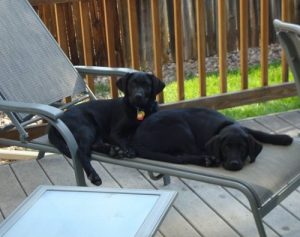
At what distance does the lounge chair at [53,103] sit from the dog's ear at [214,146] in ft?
0.31

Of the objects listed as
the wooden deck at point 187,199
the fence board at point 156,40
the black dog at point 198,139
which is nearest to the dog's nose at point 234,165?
the black dog at point 198,139

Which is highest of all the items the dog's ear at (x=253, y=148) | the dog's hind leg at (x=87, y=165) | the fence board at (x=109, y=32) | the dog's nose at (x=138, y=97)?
the fence board at (x=109, y=32)

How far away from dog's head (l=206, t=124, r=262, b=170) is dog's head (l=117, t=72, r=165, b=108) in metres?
0.57

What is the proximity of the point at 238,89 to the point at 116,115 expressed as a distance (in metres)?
2.19

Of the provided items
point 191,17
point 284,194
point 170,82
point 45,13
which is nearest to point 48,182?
point 45,13

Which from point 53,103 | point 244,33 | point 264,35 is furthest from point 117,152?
point 264,35

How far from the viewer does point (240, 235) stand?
9.68 feet

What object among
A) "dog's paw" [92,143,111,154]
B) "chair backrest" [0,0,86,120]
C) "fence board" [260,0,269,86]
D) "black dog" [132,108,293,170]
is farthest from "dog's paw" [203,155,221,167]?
"fence board" [260,0,269,86]

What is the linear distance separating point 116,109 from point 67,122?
1.09 feet

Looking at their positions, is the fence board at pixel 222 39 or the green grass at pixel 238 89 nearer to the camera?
the fence board at pixel 222 39

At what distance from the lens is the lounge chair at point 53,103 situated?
2.54m

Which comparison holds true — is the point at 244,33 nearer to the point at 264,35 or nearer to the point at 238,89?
the point at 264,35

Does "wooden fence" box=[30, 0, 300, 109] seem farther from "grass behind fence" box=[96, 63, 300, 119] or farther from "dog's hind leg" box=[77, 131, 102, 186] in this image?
"dog's hind leg" box=[77, 131, 102, 186]

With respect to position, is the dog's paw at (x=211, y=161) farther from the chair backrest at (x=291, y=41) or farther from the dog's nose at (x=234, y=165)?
the chair backrest at (x=291, y=41)
